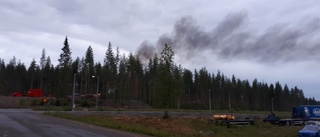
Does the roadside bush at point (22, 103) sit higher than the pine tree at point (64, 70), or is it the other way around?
the pine tree at point (64, 70)

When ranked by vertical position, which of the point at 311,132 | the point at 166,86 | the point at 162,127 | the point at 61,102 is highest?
the point at 166,86

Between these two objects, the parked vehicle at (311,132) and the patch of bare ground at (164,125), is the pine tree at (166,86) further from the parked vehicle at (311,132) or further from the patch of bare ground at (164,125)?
the parked vehicle at (311,132)

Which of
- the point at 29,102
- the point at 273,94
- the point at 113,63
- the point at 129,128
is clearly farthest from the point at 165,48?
the point at 273,94

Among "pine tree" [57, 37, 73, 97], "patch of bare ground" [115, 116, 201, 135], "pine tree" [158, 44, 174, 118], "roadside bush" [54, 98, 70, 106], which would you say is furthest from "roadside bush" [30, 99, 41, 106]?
"patch of bare ground" [115, 116, 201, 135]

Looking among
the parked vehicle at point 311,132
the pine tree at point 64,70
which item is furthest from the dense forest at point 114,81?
the parked vehicle at point 311,132

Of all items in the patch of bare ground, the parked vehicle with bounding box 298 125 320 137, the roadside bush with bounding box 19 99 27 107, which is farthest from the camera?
the roadside bush with bounding box 19 99 27 107

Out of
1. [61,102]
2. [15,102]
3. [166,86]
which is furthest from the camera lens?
[15,102]

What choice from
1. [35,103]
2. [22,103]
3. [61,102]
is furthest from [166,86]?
[22,103]

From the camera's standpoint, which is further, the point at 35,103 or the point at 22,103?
the point at 22,103

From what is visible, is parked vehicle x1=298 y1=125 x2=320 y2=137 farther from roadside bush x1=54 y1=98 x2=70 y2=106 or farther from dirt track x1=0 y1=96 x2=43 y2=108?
dirt track x1=0 y1=96 x2=43 y2=108

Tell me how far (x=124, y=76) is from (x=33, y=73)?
3502 cm

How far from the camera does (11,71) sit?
4894 inches

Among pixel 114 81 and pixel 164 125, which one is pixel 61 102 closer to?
pixel 114 81

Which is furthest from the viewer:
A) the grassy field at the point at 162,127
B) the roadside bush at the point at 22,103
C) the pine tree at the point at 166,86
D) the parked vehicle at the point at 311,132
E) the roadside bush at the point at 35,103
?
the roadside bush at the point at 35,103
